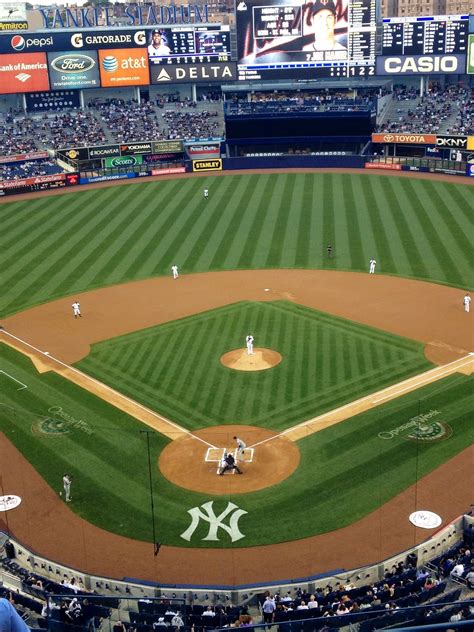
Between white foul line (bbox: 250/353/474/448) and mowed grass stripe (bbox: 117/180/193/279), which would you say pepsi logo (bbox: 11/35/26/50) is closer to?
mowed grass stripe (bbox: 117/180/193/279)

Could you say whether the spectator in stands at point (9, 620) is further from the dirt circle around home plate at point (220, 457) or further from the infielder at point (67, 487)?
the infielder at point (67, 487)

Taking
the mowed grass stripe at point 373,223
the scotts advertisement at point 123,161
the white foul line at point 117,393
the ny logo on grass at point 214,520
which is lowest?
the ny logo on grass at point 214,520

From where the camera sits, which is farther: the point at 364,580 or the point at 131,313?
the point at 131,313

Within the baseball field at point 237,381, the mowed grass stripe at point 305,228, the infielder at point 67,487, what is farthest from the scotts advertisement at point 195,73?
the infielder at point 67,487

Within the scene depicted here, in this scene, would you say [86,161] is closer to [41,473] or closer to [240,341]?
[240,341]

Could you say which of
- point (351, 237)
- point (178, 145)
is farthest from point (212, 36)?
point (351, 237)

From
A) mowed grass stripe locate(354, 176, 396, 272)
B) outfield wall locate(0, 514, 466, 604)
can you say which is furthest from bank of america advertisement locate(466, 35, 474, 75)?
outfield wall locate(0, 514, 466, 604)
